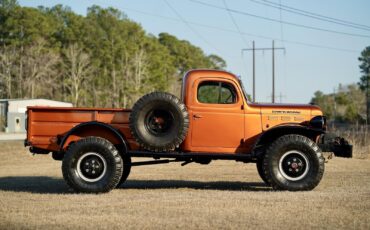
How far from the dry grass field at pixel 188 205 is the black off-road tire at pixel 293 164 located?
0.31 meters

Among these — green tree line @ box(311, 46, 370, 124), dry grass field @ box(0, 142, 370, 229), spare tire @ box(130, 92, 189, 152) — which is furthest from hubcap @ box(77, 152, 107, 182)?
green tree line @ box(311, 46, 370, 124)

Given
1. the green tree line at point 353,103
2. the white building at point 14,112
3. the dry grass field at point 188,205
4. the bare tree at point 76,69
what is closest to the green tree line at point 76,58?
the bare tree at point 76,69

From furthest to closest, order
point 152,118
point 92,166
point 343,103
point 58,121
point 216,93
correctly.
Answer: point 343,103 < point 216,93 < point 58,121 < point 92,166 < point 152,118

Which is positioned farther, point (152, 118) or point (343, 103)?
point (343, 103)

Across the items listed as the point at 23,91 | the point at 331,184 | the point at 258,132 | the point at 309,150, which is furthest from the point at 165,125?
the point at 23,91

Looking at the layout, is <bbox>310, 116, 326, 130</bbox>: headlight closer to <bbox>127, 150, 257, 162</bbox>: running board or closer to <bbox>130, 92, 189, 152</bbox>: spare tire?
<bbox>127, 150, 257, 162</bbox>: running board

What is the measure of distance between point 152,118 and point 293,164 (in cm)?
282

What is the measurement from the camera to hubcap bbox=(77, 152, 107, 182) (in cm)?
1155

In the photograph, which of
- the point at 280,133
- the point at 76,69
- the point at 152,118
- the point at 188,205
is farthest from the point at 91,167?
the point at 76,69

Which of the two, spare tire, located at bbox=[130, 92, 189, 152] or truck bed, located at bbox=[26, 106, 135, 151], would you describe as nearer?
spare tire, located at bbox=[130, 92, 189, 152]

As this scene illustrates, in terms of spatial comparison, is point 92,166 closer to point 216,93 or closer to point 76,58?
point 216,93

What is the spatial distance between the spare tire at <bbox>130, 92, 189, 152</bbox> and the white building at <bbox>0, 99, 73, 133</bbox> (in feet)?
158

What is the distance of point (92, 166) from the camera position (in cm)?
1157

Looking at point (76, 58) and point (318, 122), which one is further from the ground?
point (76, 58)
